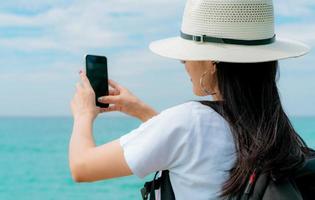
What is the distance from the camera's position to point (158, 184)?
1.53 m

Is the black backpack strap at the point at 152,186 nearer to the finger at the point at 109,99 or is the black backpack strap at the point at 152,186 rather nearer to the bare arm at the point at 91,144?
the bare arm at the point at 91,144

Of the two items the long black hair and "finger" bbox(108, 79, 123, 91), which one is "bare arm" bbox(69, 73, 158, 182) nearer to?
"finger" bbox(108, 79, 123, 91)

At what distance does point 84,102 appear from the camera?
5.35 ft

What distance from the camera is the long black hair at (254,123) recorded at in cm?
142

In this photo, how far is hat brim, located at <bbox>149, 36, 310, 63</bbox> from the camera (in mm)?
1479

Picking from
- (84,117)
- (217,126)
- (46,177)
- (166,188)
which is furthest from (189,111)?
(46,177)

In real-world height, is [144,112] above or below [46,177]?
above

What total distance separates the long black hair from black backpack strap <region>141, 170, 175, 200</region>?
4.8 inches

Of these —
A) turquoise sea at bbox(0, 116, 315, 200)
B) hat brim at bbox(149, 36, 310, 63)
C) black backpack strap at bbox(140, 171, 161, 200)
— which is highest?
hat brim at bbox(149, 36, 310, 63)

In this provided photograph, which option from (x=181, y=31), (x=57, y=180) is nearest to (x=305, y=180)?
(x=181, y=31)

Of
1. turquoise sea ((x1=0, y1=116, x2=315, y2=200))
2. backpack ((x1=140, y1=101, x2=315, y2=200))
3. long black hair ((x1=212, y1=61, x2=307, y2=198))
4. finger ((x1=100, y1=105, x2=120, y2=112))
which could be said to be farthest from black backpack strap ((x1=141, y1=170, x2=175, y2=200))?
turquoise sea ((x1=0, y1=116, x2=315, y2=200))

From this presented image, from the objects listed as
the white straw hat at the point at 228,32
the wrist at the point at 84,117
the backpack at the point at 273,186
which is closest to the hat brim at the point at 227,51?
the white straw hat at the point at 228,32

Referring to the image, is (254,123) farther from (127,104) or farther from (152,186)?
(127,104)

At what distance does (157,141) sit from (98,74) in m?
0.35
